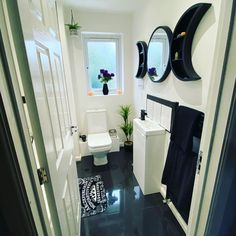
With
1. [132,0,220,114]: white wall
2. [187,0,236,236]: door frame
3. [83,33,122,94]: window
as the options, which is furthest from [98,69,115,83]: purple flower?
[187,0,236,236]: door frame

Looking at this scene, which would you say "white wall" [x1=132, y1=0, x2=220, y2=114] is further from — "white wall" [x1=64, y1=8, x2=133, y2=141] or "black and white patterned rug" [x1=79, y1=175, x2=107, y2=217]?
"black and white patterned rug" [x1=79, y1=175, x2=107, y2=217]

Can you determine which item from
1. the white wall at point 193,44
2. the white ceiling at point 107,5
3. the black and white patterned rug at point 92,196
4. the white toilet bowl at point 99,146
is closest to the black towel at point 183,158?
the white wall at point 193,44

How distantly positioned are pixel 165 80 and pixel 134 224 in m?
1.54

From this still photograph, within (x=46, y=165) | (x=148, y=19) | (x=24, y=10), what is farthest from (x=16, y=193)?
(x=148, y=19)

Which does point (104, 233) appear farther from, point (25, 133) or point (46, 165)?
point (25, 133)

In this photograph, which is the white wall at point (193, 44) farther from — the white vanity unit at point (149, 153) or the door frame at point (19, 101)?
the door frame at point (19, 101)

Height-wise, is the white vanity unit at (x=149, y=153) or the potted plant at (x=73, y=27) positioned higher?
the potted plant at (x=73, y=27)

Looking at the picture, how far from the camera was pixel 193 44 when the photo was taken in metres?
1.20

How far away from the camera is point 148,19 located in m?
1.93

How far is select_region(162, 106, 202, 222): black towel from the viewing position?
121 cm

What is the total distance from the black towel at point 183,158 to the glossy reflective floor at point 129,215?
0.78ft

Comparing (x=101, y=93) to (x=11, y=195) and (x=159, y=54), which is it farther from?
(x=11, y=195)

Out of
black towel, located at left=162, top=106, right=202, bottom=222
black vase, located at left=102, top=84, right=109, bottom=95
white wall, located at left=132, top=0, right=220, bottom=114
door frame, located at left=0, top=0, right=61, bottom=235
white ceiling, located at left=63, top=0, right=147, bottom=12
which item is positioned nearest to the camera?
door frame, located at left=0, top=0, right=61, bottom=235

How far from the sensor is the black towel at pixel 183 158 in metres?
1.21
